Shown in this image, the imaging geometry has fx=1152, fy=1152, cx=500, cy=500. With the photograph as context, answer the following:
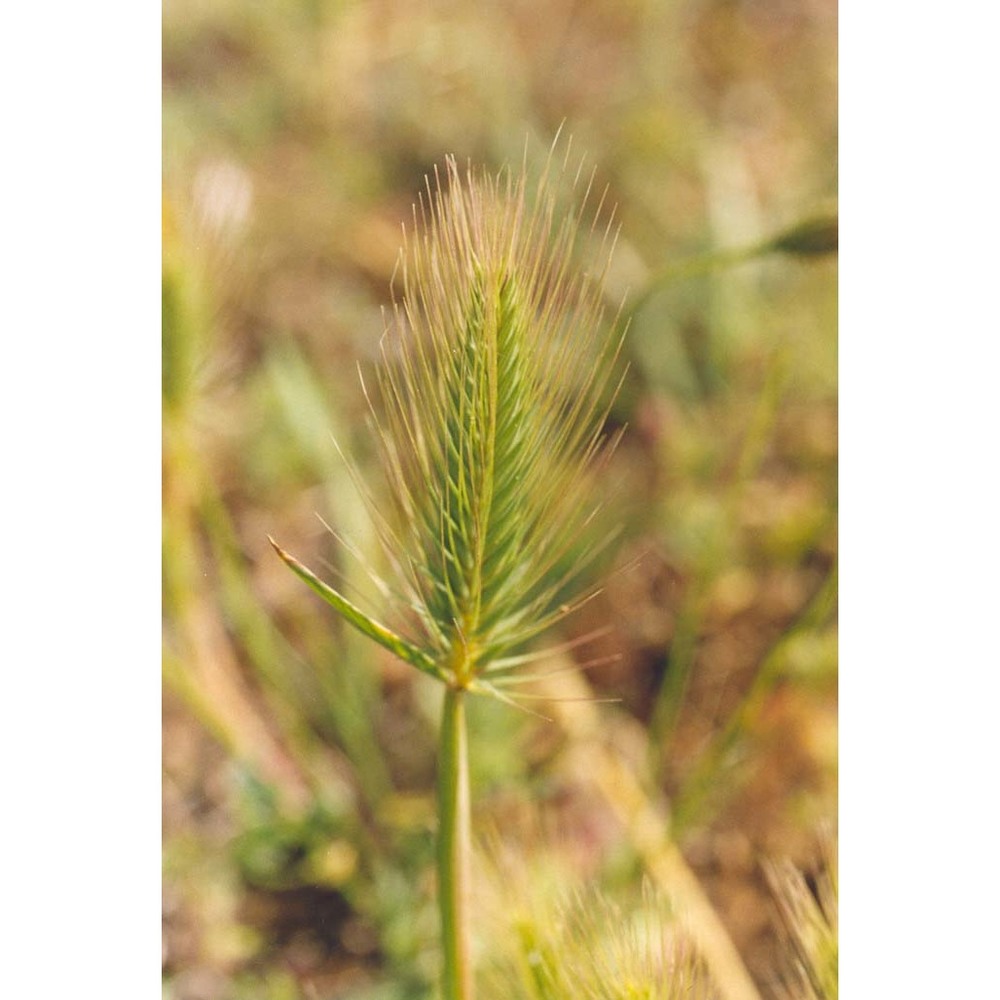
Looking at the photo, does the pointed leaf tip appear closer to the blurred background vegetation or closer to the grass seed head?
the grass seed head

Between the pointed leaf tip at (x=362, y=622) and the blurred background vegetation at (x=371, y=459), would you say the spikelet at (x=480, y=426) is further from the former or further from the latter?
the blurred background vegetation at (x=371, y=459)

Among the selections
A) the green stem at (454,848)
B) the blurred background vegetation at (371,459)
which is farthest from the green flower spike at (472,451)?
the blurred background vegetation at (371,459)

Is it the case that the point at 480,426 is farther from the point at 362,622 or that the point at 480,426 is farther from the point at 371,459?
the point at 371,459

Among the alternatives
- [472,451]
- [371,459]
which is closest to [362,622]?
[472,451]

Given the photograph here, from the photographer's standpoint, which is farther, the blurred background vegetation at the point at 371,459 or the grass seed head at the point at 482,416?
the blurred background vegetation at the point at 371,459

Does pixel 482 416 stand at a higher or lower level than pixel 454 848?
higher
